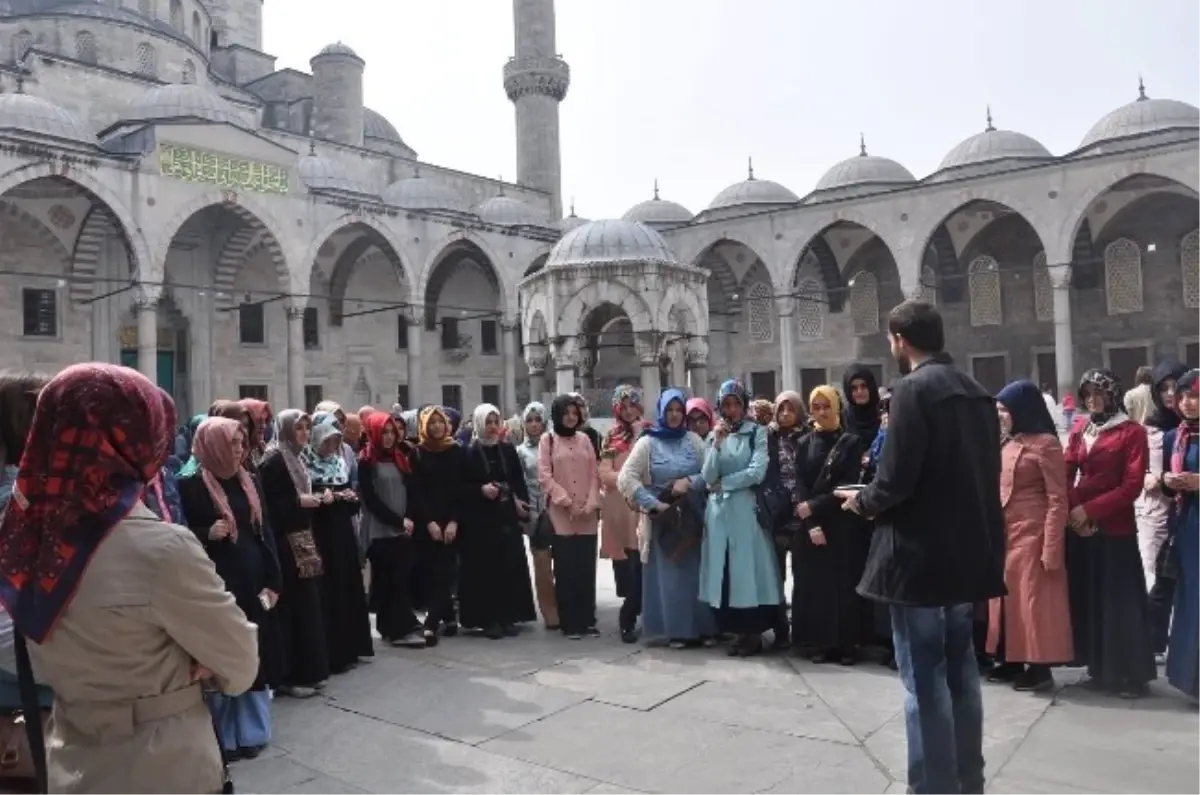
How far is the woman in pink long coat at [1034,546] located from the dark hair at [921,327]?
1.49 m

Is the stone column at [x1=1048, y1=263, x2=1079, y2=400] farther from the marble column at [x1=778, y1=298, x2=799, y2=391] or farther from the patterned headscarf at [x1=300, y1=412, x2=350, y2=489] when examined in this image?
the patterned headscarf at [x1=300, y1=412, x2=350, y2=489]

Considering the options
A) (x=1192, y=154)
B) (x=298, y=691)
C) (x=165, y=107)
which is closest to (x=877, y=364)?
(x=1192, y=154)

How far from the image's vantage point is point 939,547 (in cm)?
268

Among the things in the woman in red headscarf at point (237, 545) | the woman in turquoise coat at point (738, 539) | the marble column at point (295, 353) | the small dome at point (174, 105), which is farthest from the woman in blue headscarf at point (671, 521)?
the small dome at point (174, 105)

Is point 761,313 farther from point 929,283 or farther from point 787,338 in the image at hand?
point 929,283

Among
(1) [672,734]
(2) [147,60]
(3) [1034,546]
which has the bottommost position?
(1) [672,734]

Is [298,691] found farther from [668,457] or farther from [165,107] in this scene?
[165,107]

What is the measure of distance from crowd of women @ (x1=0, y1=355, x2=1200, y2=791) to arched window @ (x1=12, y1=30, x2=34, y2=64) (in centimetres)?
2023

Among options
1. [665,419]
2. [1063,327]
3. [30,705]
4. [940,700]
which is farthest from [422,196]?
[30,705]

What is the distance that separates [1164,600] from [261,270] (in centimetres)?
2038

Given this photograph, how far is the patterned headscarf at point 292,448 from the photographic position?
4.34m

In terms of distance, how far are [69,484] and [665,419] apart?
12.4 feet

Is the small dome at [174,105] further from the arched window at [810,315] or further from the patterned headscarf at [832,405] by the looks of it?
the patterned headscarf at [832,405]

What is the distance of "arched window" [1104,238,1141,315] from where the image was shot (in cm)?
2177
